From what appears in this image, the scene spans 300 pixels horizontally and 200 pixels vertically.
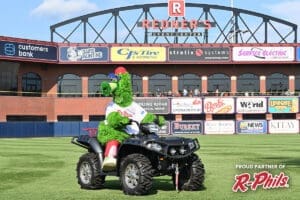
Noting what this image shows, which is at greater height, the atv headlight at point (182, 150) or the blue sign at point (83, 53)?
the blue sign at point (83, 53)

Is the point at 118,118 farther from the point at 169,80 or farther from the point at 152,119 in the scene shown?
the point at 169,80

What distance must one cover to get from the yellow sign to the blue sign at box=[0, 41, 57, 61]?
648cm

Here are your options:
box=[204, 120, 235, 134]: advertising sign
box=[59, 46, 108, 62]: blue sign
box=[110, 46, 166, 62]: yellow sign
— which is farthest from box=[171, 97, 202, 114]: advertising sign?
box=[59, 46, 108, 62]: blue sign

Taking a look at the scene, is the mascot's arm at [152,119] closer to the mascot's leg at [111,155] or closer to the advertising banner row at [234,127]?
the mascot's leg at [111,155]

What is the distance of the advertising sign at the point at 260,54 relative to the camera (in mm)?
62250

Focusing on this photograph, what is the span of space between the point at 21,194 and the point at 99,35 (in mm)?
54473

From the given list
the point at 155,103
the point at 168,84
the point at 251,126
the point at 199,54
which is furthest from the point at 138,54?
the point at 251,126

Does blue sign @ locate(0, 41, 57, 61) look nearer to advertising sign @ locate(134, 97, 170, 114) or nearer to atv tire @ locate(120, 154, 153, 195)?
advertising sign @ locate(134, 97, 170, 114)

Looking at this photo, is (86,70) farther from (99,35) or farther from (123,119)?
(123,119)

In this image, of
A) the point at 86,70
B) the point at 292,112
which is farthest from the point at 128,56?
the point at 292,112

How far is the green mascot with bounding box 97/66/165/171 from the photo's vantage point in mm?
11188

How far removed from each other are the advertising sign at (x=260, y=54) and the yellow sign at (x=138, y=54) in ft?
26.7

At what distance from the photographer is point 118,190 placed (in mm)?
11578

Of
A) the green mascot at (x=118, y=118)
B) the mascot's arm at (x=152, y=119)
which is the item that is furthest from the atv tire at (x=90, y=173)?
the mascot's arm at (x=152, y=119)
